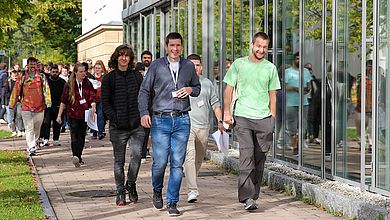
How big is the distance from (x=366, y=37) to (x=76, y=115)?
7.14 meters

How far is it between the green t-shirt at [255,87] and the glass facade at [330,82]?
1.09m

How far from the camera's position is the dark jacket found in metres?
11.8

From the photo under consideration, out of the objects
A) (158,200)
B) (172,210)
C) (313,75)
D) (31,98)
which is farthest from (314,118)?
(31,98)

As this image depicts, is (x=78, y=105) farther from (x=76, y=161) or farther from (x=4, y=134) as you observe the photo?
(x=4, y=134)

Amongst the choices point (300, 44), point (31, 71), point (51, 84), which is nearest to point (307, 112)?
point (300, 44)

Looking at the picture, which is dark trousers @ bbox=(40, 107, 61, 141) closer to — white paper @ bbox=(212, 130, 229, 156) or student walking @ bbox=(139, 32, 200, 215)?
white paper @ bbox=(212, 130, 229, 156)

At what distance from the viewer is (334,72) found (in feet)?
41.0

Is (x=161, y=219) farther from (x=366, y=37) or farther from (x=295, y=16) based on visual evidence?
(x=295, y=16)

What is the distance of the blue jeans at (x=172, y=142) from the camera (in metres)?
11.0

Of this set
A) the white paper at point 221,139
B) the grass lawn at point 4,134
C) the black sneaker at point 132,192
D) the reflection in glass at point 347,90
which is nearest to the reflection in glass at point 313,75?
the reflection in glass at point 347,90

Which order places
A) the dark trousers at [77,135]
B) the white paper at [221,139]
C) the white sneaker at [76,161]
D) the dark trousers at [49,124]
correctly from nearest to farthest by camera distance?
the white paper at [221,139] < the white sneaker at [76,161] < the dark trousers at [77,135] < the dark trousers at [49,124]

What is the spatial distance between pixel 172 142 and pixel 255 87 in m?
1.18

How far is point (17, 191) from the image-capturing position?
12.8m

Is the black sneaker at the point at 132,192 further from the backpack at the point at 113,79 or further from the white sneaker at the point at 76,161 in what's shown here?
the white sneaker at the point at 76,161
